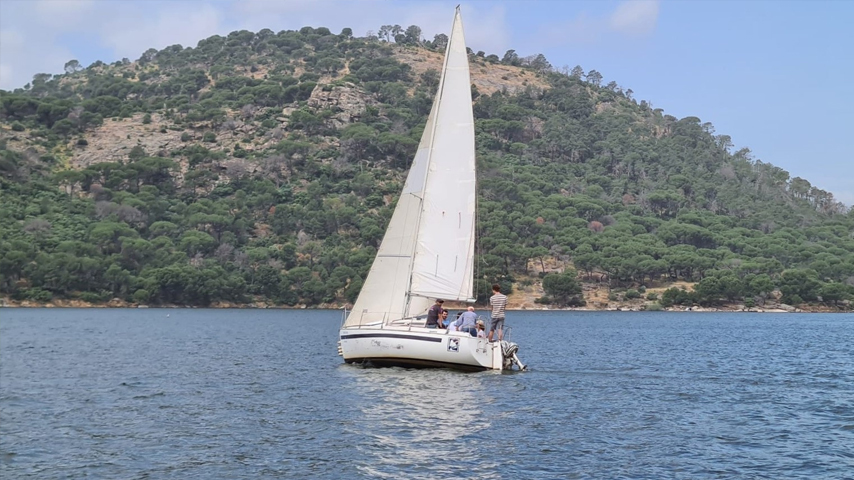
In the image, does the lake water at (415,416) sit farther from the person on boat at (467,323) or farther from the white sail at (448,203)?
the white sail at (448,203)

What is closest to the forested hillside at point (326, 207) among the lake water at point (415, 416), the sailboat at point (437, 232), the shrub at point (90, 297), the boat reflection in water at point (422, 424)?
the shrub at point (90, 297)

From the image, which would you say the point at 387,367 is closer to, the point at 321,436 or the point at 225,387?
the point at 225,387

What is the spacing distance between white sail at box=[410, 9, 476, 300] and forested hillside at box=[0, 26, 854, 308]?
60877 mm

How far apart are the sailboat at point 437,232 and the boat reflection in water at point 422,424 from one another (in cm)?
199

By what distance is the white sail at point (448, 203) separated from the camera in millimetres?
34406

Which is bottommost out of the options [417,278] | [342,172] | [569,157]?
[417,278]

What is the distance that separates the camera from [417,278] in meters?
34.5

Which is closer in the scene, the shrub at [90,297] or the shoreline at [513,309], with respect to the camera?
the shoreline at [513,309]

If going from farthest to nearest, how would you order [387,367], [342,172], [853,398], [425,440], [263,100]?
[263,100] < [342,172] < [387,367] < [853,398] < [425,440]

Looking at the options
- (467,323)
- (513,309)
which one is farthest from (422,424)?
(513,309)

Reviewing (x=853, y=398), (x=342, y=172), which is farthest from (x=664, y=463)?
(x=342, y=172)

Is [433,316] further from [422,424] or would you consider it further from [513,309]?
[513,309]

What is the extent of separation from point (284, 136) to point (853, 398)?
144755 millimetres

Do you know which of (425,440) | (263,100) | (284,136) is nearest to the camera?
(425,440)
